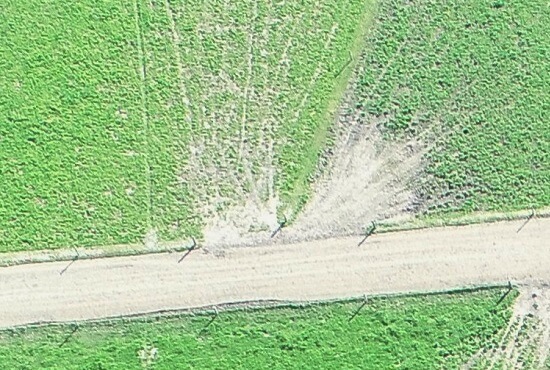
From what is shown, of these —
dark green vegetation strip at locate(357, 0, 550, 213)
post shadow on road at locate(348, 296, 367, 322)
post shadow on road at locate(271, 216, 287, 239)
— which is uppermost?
dark green vegetation strip at locate(357, 0, 550, 213)

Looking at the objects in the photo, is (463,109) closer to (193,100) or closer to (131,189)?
(193,100)

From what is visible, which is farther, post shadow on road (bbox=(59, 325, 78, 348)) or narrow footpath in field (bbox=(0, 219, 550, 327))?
narrow footpath in field (bbox=(0, 219, 550, 327))

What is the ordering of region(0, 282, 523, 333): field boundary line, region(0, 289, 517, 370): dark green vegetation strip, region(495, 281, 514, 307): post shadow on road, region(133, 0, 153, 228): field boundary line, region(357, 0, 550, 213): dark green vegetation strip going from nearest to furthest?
1. region(0, 289, 517, 370): dark green vegetation strip
2. region(0, 282, 523, 333): field boundary line
3. region(495, 281, 514, 307): post shadow on road
4. region(133, 0, 153, 228): field boundary line
5. region(357, 0, 550, 213): dark green vegetation strip

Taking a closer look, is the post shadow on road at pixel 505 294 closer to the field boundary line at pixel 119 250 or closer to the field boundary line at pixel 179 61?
the field boundary line at pixel 119 250

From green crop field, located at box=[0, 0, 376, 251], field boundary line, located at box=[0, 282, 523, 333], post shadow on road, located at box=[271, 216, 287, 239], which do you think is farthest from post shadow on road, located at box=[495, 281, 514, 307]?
post shadow on road, located at box=[271, 216, 287, 239]

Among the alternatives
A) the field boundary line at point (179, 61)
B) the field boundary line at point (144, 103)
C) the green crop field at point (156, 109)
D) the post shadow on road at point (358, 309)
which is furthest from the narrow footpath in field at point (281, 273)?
the field boundary line at point (179, 61)

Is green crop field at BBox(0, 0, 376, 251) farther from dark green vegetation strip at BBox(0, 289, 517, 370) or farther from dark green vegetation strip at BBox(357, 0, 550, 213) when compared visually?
dark green vegetation strip at BBox(0, 289, 517, 370)
